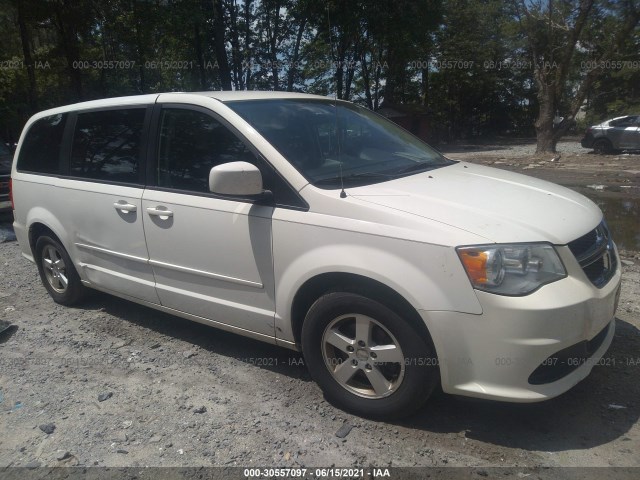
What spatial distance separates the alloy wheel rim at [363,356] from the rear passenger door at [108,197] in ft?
5.23

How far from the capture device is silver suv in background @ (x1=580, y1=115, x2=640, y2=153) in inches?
688

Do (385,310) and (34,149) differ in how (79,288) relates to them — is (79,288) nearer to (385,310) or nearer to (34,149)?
(34,149)

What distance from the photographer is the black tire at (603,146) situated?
18.2 meters

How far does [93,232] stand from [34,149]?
1402 millimetres

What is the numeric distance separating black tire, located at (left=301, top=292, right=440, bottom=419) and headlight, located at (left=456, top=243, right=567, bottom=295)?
0.44m

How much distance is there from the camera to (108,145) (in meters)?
4.11

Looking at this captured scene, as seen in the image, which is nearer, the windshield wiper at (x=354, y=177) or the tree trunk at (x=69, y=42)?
the windshield wiper at (x=354, y=177)

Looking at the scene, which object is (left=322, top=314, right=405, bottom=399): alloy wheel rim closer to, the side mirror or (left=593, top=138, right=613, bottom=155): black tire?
the side mirror

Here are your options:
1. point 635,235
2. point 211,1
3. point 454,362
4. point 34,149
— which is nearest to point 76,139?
point 34,149

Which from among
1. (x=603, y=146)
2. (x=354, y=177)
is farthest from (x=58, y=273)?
(x=603, y=146)

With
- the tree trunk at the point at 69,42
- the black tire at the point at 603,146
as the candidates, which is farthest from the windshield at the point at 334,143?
the black tire at the point at 603,146

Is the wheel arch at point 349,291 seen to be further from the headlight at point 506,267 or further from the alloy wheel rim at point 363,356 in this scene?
the headlight at point 506,267

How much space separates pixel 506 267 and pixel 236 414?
5.73 feet

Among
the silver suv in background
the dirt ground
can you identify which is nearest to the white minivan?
the dirt ground
